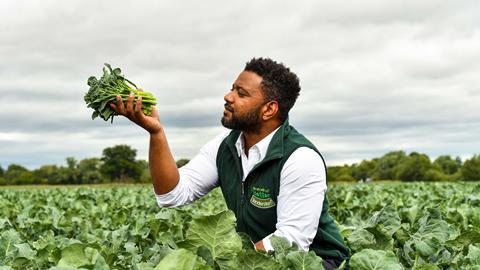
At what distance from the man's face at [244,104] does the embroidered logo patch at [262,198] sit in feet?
1.24

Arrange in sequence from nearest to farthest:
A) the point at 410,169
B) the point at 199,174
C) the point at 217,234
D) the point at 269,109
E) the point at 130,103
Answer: the point at 217,234
the point at 130,103
the point at 269,109
the point at 199,174
the point at 410,169

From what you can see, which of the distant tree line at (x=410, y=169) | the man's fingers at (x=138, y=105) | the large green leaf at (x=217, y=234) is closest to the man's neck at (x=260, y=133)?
the man's fingers at (x=138, y=105)

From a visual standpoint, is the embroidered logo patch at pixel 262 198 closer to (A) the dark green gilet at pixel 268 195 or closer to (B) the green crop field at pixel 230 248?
(A) the dark green gilet at pixel 268 195

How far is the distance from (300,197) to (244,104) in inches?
24.6

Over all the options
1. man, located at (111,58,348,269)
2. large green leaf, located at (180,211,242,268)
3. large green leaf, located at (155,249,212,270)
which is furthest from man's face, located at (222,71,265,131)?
large green leaf, located at (155,249,212,270)

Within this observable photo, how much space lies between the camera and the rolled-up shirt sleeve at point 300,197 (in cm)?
352

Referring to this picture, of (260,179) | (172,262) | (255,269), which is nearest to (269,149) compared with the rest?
(260,179)

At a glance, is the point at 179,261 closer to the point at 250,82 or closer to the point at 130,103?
the point at 130,103

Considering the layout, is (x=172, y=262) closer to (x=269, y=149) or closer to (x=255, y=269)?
(x=255, y=269)

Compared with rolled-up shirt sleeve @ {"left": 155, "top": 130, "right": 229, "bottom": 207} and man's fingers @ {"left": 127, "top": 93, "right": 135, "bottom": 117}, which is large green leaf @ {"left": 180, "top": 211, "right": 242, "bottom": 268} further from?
rolled-up shirt sleeve @ {"left": 155, "top": 130, "right": 229, "bottom": 207}

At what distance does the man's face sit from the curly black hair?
4 centimetres

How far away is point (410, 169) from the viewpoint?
91500mm

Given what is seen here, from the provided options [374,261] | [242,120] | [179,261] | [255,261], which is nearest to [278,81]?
[242,120]

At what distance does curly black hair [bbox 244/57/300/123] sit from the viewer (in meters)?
3.80
